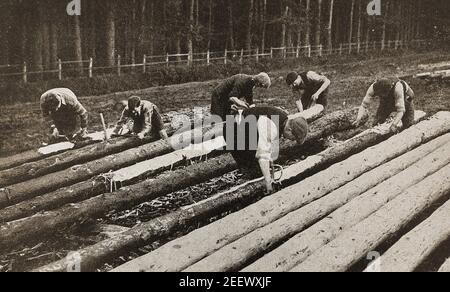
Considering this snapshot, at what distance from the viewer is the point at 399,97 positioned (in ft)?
21.6

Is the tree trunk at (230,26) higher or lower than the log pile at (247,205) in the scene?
higher

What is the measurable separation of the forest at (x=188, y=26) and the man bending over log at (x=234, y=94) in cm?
344

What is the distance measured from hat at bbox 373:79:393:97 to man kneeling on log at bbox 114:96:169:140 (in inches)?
125

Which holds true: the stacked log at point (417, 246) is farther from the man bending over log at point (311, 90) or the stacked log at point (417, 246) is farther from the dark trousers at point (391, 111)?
the man bending over log at point (311, 90)

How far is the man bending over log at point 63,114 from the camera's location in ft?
19.6

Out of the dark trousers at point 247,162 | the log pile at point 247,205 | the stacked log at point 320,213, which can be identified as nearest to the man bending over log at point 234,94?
the log pile at point 247,205

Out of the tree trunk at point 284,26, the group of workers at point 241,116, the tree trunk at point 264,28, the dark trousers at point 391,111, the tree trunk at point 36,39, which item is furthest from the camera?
the tree trunk at point 284,26

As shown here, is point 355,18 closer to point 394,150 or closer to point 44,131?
point 394,150

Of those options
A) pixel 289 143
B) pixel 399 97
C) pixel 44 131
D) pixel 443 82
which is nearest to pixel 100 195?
pixel 44 131

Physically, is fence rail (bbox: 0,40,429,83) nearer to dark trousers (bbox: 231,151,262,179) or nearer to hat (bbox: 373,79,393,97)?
hat (bbox: 373,79,393,97)

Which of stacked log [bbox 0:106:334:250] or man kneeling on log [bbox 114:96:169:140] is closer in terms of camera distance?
stacked log [bbox 0:106:334:250]

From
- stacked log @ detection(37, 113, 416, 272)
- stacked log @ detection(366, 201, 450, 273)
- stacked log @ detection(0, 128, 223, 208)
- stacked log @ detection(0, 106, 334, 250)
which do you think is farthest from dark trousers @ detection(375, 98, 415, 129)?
stacked log @ detection(0, 128, 223, 208)

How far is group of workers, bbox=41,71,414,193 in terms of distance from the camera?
5.25 m
